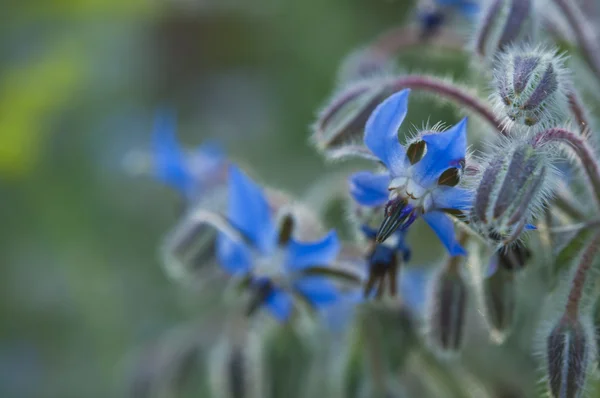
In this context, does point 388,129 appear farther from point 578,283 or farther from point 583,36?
point 583,36

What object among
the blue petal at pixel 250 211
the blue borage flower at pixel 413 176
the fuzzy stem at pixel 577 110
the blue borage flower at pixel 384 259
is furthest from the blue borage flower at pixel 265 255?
the fuzzy stem at pixel 577 110

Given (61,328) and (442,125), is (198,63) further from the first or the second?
(442,125)

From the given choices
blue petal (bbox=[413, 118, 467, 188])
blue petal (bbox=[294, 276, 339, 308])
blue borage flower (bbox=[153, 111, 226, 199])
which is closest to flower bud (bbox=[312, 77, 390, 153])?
blue petal (bbox=[413, 118, 467, 188])

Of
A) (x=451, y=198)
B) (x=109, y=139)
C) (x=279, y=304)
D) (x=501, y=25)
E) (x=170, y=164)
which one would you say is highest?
(x=109, y=139)

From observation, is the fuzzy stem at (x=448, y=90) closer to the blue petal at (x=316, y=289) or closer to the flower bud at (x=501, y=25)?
the flower bud at (x=501, y=25)

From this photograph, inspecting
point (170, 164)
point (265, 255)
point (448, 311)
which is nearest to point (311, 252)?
point (265, 255)

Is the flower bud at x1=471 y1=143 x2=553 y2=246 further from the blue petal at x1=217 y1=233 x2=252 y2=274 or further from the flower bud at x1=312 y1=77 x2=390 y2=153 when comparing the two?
the blue petal at x1=217 y1=233 x2=252 y2=274
